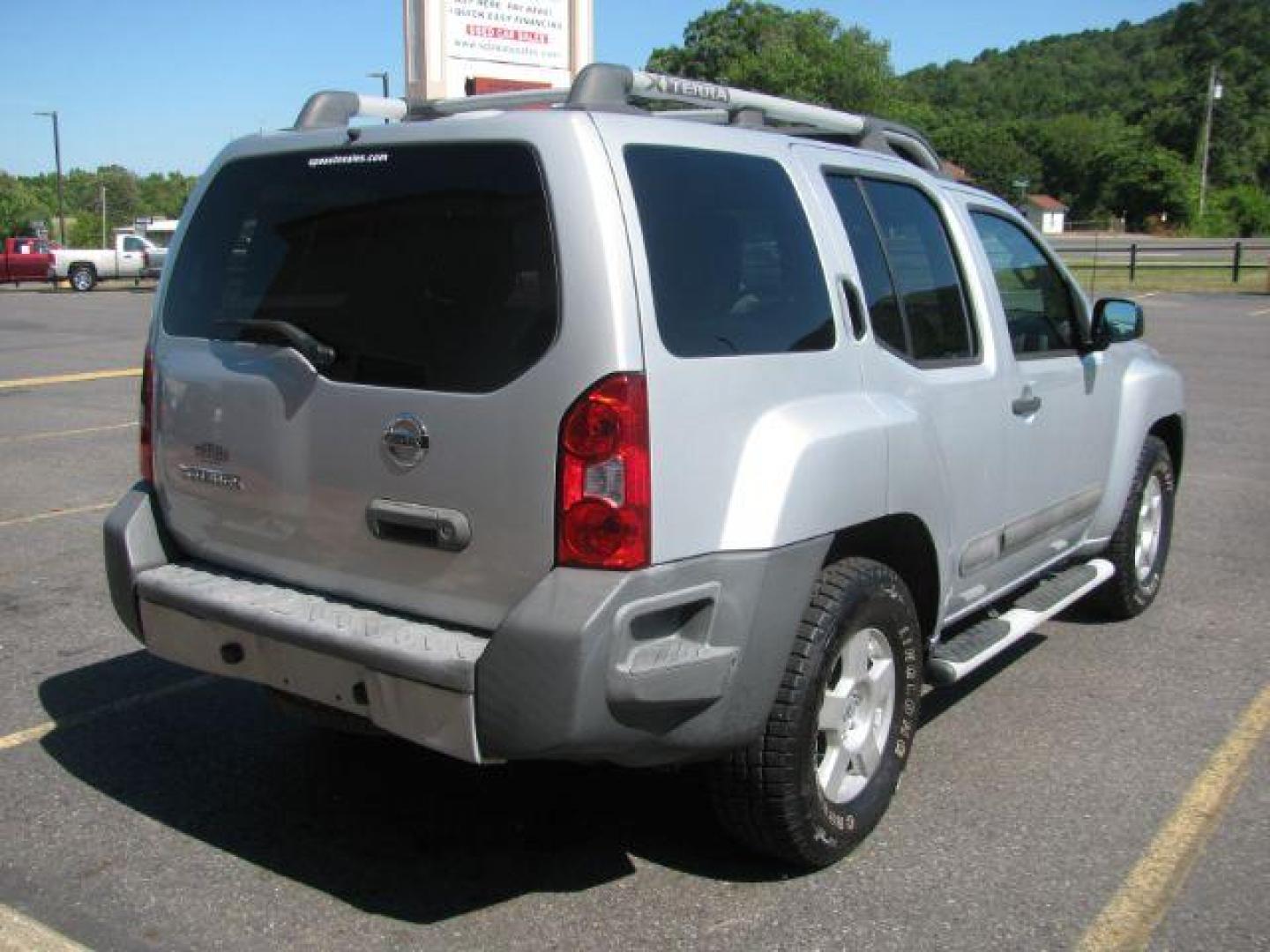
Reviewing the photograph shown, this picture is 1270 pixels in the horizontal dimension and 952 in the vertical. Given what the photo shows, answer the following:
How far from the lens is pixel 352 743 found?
430 cm

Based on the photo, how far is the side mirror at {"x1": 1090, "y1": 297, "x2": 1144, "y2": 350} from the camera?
16.2 ft

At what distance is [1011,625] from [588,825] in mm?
1632

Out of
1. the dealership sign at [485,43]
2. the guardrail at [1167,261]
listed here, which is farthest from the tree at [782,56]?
the dealership sign at [485,43]

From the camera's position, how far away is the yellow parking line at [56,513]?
24.4ft

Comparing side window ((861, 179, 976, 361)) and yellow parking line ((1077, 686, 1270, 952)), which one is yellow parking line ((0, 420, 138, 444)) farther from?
yellow parking line ((1077, 686, 1270, 952))

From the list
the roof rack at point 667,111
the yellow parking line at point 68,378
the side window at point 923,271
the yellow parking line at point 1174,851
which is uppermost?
the roof rack at point 667,111

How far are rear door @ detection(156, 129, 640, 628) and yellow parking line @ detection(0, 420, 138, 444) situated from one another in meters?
7.60

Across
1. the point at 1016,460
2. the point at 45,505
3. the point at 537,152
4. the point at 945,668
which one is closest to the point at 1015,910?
the point at 945,668

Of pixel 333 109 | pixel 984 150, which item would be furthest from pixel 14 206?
pixel 333 109

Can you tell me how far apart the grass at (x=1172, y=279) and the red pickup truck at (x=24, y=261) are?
97.2 feet

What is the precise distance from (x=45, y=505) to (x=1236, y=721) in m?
6.63

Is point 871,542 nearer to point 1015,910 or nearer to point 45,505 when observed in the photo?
point 1015,910

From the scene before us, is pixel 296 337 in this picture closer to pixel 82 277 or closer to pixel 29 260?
pixel 82 277

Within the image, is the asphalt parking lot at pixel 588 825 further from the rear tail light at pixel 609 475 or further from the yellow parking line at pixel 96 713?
the rear tail light at pixel 609 475
